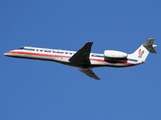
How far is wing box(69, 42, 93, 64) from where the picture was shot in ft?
123

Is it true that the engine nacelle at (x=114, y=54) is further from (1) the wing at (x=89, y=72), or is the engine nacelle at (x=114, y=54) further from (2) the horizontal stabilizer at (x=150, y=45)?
(1) the wing at (x=89, y=72)

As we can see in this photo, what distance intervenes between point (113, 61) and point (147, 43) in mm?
6387

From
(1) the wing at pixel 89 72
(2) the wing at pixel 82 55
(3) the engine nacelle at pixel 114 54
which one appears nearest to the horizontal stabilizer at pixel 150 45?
(3) the engine nacelle at pixel 114 54

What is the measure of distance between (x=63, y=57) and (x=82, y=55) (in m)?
3.41

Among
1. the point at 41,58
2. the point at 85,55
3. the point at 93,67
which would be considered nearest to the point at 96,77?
the point at 93,67

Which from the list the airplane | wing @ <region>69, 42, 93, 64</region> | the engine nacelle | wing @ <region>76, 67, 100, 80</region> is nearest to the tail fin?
the airplane

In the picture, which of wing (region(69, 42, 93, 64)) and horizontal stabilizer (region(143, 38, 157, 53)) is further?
horizontal stabilizer (region(143, 38, 157, 53))

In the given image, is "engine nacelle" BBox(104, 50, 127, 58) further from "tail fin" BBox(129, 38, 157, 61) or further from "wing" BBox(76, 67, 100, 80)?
"wing" BBox(76, 67, 100, 80)

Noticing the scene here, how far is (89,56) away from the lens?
131ft

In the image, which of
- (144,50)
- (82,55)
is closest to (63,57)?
(82,55)

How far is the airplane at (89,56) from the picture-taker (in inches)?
1532

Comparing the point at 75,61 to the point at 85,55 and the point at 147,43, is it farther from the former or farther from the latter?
the point at 147,43

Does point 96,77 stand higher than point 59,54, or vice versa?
point 59,54

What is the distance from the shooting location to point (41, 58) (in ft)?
135
